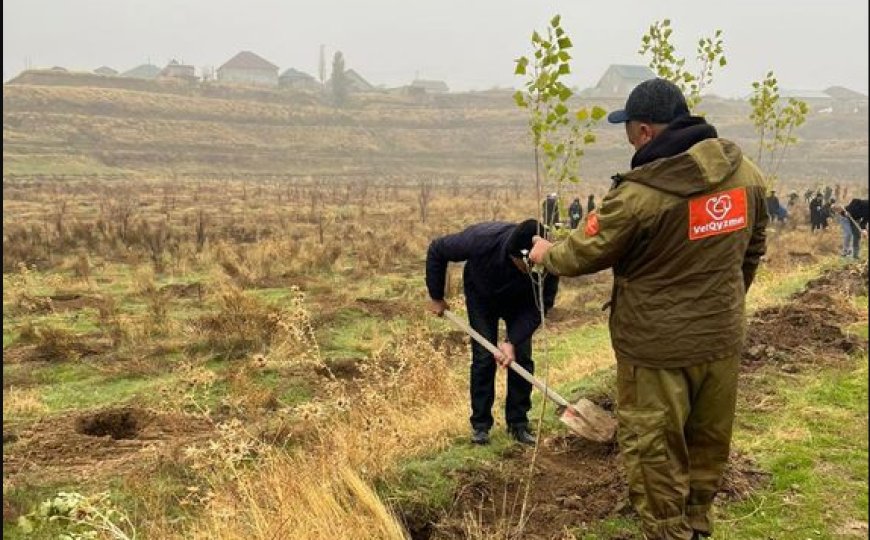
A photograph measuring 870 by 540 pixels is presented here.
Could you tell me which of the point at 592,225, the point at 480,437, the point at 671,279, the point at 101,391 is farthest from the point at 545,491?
the point at 101,391

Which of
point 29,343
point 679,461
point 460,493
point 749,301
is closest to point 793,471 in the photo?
point 679,461

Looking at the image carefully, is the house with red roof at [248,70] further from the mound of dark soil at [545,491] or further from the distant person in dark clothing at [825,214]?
the mound of dark soil at [545,491]

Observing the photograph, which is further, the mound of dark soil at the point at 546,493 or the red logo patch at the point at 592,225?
the mound of dark soil at the point at 546,493

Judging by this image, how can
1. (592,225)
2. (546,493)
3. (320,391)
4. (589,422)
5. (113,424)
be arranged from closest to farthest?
(592,225) < (546,493) < (589,422) < (113,424) < (320,391)

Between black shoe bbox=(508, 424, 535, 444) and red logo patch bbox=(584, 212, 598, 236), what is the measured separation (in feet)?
7.27

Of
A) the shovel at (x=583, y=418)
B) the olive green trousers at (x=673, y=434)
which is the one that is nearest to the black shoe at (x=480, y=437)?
the shovel at (x=583, y=418)

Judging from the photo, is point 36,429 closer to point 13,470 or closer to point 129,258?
point 13,470

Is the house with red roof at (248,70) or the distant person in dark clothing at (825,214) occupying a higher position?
the house with red roof at (248,70)

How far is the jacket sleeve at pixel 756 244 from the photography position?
2900 mm

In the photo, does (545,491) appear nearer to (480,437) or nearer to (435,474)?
(435,474)

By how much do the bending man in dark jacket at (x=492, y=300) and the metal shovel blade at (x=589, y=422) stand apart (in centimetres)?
47

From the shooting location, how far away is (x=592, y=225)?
265 centimetres

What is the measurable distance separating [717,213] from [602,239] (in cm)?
45

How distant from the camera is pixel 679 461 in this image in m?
2.73
